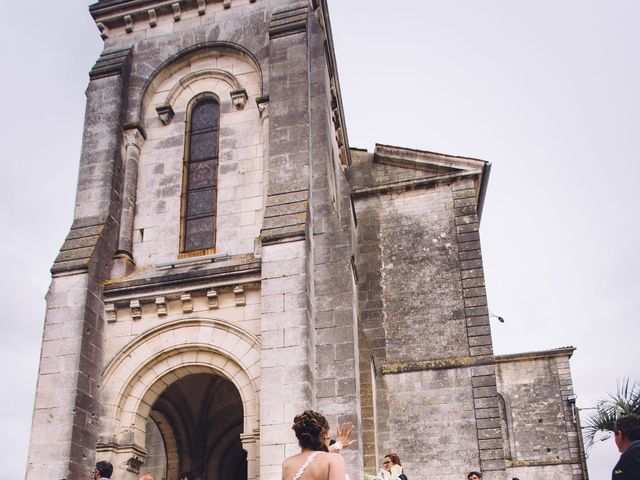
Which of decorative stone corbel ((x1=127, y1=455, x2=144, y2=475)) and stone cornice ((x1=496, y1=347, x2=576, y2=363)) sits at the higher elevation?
stone cornice ((x1=496, y1=347, x2=576, y2=363))

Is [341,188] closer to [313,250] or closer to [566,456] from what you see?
[313,250]

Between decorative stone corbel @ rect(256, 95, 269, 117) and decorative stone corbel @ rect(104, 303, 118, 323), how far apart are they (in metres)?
4.35

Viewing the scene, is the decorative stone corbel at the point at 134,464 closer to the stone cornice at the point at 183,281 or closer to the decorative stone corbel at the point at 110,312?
the decorative stone corbel at the point at 110,312

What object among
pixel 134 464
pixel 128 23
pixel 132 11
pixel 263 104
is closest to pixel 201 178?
pixel 263 104

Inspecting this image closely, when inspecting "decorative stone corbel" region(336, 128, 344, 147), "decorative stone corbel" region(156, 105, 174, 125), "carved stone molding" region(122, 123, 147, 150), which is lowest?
"carved stone molding" region(122, 123, 147, 150)

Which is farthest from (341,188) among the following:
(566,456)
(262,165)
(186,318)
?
(566,456)

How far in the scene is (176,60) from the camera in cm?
1495

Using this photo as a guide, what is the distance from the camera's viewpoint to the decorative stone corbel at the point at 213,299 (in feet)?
40.3

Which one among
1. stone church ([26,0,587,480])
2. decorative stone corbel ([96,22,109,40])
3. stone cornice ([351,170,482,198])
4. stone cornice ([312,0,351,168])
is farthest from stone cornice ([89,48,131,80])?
stone cornice ([351,170,482,198])

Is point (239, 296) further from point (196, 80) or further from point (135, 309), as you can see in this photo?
point (196, 80)

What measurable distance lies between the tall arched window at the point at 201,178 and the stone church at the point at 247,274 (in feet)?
0.12

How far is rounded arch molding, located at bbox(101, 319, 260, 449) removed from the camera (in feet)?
39.3

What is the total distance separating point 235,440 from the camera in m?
16.2

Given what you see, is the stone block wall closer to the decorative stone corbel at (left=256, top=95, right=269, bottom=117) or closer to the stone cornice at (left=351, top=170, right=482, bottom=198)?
the stone cornice at (left=351, top=170, right=482, bottom=198)
